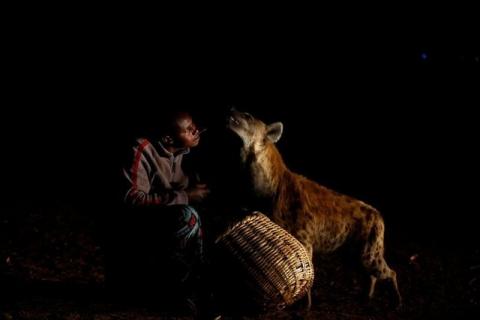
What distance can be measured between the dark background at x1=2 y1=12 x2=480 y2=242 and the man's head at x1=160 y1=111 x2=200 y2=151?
537cm

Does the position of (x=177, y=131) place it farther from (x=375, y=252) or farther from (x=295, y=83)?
(x=295, y=83)

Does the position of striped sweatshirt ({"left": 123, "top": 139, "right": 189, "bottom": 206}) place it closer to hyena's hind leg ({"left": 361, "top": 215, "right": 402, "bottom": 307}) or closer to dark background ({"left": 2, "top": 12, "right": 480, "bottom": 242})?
hyena's hind leg ({"left": 361, "top": 215, "right": 402, "bottom": 307})

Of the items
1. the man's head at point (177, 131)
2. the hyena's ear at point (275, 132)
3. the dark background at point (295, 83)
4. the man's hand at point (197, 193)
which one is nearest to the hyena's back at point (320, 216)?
the hyena's ear at point (275, 132)

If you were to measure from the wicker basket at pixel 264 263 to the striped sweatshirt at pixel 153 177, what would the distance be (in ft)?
1.30

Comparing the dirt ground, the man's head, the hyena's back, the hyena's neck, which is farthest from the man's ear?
the hyena's back

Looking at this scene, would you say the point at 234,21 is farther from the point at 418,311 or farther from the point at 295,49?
the point at 418,311

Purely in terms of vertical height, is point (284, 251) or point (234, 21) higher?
point (234, 21)

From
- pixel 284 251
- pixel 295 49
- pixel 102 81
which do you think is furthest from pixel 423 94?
pixel 284 251

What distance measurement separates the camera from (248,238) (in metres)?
2.85

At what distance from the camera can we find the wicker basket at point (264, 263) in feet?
9.10

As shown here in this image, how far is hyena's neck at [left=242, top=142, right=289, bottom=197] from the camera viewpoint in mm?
3711

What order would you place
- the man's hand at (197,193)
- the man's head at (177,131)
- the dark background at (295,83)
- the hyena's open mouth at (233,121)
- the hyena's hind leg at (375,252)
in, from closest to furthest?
the man's head at (177,131) < the man's hand at (197,193) < the hyena's open mouth at (233,121) < the hyena's hind leg at (375,252) < the dark background at (295,83)

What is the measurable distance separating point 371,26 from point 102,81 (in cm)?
565

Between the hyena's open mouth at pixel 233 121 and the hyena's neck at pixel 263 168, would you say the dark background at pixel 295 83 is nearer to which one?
the hyena's neck at pixel 263 168
